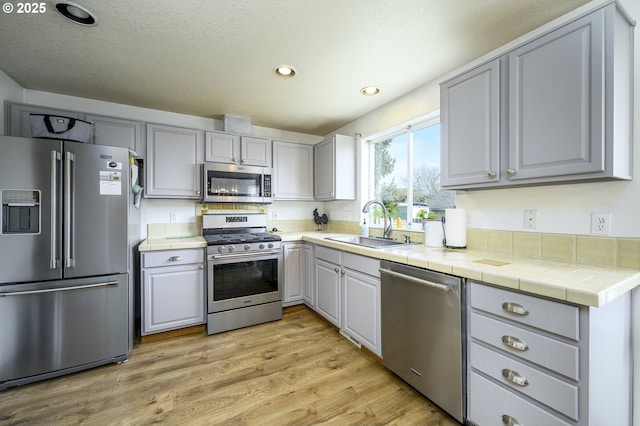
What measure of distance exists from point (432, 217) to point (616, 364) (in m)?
1.45

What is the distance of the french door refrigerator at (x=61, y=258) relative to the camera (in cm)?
180

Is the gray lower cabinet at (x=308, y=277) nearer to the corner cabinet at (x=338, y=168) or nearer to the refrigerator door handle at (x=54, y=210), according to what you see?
the corner cabinet at (x=338, y=168)

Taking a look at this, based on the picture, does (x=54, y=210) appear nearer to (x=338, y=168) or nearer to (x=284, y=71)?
(x=284, y=71)

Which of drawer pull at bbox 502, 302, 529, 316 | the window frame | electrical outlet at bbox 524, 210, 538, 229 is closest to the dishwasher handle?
drawer pull at bbox 502, 302, 529, 316

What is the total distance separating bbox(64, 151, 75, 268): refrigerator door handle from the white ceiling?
82 cm

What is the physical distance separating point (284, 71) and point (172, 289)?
2.26 meters

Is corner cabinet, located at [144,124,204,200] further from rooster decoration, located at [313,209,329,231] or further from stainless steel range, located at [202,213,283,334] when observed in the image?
rooster decoration, located at [313,209,329,231]

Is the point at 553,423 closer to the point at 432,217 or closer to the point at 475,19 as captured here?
the point at 432,217

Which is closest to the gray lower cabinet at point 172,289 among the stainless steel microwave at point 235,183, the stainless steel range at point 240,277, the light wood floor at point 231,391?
the stainless steel range at point 240,277

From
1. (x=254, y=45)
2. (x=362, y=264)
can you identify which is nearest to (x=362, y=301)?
(x=362, y=264)

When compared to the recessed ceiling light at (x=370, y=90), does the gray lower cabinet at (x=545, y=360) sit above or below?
below

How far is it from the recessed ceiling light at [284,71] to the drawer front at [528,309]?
2043 millimetres

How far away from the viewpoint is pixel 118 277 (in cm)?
211

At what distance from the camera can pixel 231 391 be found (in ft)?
5.83
